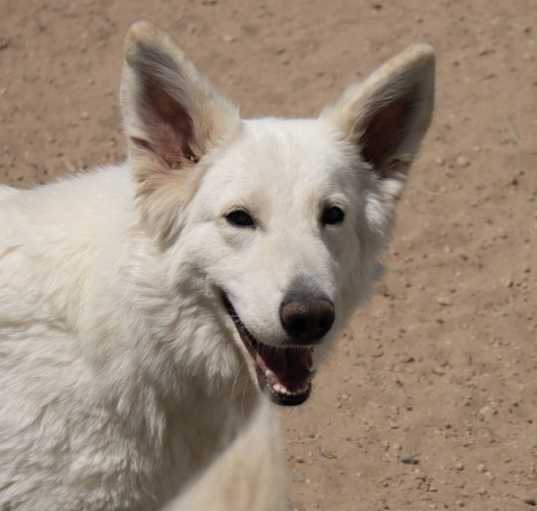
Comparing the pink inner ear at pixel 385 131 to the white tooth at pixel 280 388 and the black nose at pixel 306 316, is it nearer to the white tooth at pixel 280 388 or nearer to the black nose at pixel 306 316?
the black nose at pixel 306 316

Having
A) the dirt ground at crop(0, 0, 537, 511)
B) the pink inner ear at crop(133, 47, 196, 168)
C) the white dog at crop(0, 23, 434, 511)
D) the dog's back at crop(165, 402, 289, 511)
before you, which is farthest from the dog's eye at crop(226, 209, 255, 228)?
the dirt ground at crop(0, 0, 537, 511)

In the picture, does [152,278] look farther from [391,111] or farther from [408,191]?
[408,191]

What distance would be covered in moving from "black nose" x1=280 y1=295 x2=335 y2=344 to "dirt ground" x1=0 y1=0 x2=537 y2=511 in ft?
6.39

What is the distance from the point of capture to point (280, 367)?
389 centimetres

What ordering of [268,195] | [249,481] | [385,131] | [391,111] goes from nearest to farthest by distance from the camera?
[268,195] → [391,111] → [385,131] → [249,481]

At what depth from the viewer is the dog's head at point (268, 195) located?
362 cm

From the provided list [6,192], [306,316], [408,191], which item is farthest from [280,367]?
[408,191]

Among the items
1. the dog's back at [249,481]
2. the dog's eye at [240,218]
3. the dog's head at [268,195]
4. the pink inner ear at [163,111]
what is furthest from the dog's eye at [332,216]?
the dog's back at [249,481]

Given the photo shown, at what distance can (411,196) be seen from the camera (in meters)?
7.01

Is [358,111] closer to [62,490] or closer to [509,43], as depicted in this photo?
[62,490]

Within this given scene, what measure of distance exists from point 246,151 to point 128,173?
0.52 m

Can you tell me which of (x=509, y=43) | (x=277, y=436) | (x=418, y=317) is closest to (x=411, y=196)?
(x=418, y=317)

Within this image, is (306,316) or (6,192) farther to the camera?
(6,192)

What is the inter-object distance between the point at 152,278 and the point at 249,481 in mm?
1441
